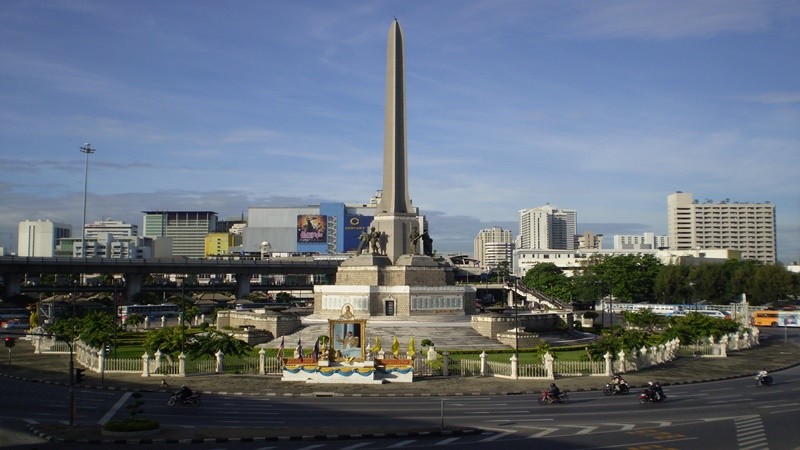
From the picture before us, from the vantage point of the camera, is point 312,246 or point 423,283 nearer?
point 423,283

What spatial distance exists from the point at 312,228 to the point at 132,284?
7761cm

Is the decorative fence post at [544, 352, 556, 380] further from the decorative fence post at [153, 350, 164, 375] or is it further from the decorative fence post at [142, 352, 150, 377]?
the decorative fence post at [142, 352, 150, 377]

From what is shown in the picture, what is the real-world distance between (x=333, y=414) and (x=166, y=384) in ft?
35.2

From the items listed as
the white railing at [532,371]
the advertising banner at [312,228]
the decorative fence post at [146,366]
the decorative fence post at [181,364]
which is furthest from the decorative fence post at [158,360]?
the advertising banner at [312,228]

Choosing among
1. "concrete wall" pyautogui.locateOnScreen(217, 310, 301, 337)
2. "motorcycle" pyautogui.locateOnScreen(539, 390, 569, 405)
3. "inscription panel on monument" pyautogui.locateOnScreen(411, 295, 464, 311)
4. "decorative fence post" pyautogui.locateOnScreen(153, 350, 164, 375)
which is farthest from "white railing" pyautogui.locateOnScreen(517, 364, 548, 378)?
"concrete wall" pyautogui.locateOnScreen(217, 310, 301, 337)

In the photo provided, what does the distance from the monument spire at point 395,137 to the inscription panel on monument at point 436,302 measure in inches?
313

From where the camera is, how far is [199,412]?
28.5 meters

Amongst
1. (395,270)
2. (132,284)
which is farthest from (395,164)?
(132,284)

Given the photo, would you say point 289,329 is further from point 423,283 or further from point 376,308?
point 423,283

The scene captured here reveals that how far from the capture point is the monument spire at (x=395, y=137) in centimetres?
6288

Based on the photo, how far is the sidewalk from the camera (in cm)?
2347

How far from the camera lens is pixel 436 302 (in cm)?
6003

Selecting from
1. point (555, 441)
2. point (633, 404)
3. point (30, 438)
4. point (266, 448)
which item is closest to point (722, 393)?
point (633, 404)

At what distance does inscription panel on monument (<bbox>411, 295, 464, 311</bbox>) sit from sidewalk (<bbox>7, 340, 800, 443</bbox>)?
18550mm
